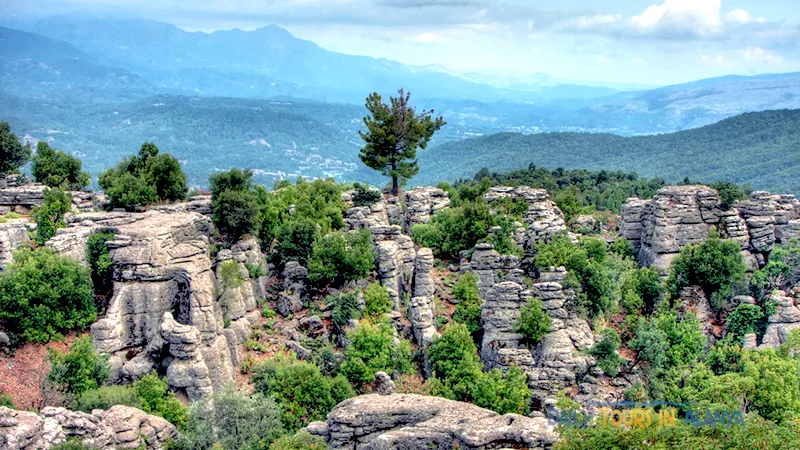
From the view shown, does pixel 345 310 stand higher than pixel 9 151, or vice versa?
pixel 9 151

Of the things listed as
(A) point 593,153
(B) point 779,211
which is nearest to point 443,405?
(B) point 779,211

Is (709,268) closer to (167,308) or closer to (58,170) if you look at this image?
(167,308)

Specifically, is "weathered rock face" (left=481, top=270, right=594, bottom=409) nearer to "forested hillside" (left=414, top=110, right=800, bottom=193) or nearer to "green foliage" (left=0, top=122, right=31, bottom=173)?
"green foliage" (left=0, top=122, right=31, bottom=173)

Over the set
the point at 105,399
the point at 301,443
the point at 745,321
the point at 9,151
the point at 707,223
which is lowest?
the point at 301,443

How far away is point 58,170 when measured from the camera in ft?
146

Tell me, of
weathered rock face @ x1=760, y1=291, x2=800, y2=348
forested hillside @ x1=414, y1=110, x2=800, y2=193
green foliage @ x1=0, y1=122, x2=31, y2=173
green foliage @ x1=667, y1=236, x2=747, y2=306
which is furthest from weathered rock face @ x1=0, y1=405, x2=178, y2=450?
forested hillside @ x1=414, y1=110, x2=800, y2=193

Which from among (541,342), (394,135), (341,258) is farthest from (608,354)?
(394,135)

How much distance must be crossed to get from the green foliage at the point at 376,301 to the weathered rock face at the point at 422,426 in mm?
8247

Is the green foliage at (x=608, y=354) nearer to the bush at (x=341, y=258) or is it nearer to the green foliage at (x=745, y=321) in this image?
the green foliage at (x=745, y=321)

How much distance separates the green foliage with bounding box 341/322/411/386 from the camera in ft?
102

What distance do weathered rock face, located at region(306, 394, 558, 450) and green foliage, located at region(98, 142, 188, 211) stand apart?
18.4 metres

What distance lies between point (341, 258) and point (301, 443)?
40.4ft

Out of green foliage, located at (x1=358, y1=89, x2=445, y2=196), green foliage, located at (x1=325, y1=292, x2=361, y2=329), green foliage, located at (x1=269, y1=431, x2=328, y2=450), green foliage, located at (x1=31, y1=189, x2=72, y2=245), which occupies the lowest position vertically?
green foliage, located at (x1=269, y1=431, x2=328, y2=450)

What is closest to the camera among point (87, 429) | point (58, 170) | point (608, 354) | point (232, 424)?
point (87, 429)
